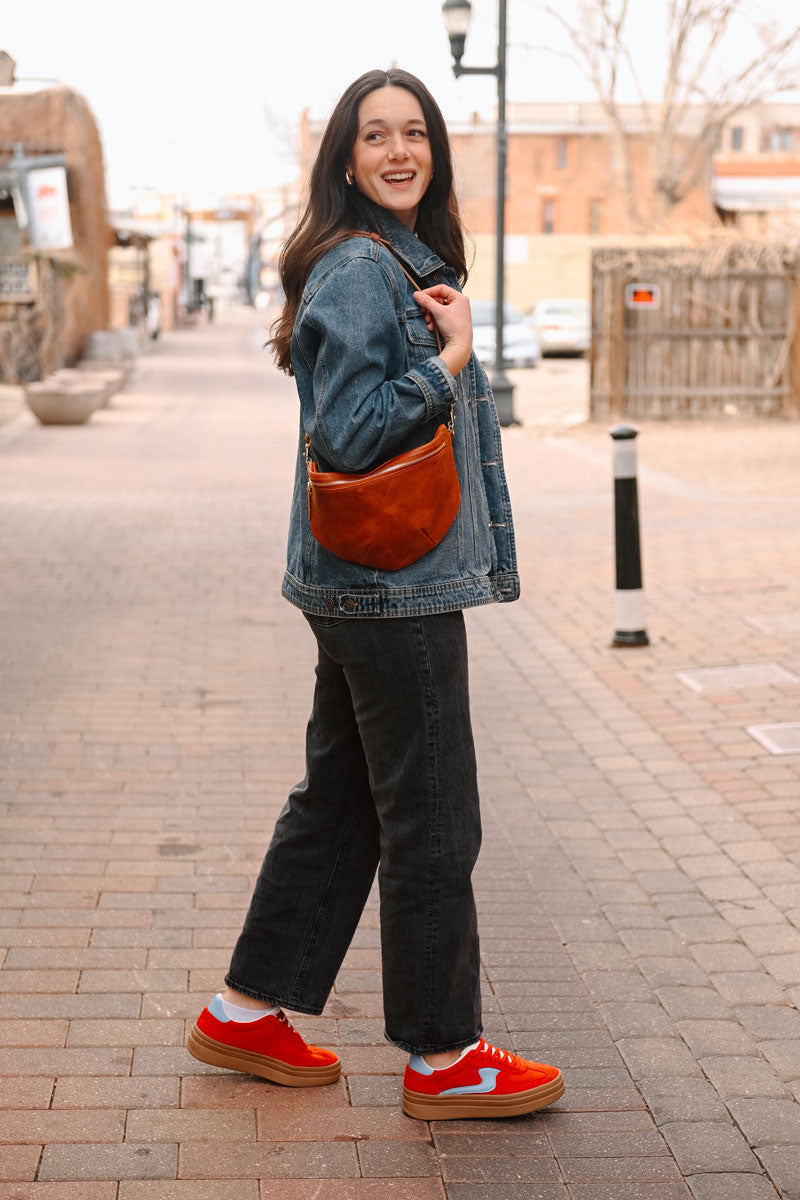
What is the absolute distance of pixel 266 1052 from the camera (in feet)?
10.2

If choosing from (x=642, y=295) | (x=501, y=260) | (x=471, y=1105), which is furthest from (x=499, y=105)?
(x=471, y=1105)

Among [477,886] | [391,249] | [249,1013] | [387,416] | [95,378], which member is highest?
[391,249]

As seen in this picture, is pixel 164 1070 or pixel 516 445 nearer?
pixel 164 1070

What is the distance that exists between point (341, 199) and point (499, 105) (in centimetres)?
1653

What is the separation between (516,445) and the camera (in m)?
17.2

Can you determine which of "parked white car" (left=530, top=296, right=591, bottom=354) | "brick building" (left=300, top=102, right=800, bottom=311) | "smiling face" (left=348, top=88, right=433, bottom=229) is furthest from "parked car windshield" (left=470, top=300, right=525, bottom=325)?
"smiling face" (left=348, top=88, right=433, bottom=229)

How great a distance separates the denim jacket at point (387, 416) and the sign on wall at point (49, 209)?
23.6 meters

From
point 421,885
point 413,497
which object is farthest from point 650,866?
point 413,497

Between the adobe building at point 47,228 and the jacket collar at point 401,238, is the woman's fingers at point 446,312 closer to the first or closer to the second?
the jacket collar at point 401,238

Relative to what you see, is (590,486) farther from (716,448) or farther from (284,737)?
(284,737)

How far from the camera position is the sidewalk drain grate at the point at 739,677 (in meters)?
6.64

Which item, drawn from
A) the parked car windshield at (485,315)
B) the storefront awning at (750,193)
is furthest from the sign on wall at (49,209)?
the storefront awning at (750,193)

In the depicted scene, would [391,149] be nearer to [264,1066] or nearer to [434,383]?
[434,383]

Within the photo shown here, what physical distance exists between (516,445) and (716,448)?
2.23 meters
